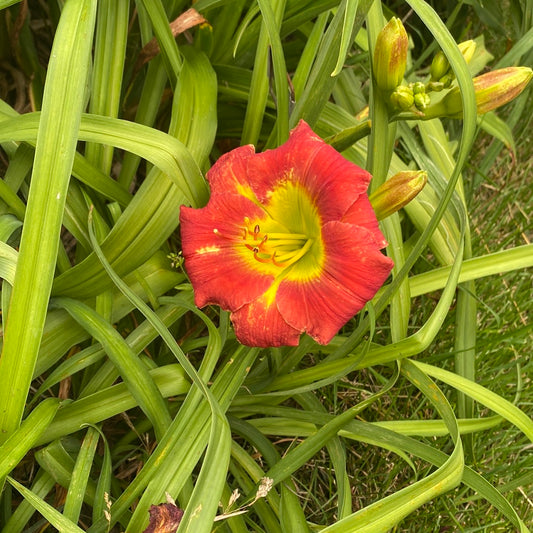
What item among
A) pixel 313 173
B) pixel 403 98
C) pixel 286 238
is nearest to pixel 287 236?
pixel 286 238

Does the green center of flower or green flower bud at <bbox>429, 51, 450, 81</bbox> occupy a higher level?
green flower bud at <bbox>429, 51, 450, 81</bbox>

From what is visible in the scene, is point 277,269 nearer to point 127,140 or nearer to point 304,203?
point 304,203

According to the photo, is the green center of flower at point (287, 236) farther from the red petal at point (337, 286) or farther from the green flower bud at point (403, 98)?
the green flower bud at point (403, 98)

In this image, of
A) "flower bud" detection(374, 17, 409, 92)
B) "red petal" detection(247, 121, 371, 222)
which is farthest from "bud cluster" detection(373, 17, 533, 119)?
"red petal" detection(247, 121, 371, 222)

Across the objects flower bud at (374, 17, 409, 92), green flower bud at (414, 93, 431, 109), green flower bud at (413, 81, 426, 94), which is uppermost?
flower bud at (374, 17, 409, 92)

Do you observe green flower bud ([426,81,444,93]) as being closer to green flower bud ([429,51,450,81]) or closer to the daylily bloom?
green flower bud ([429,51,450,81])
